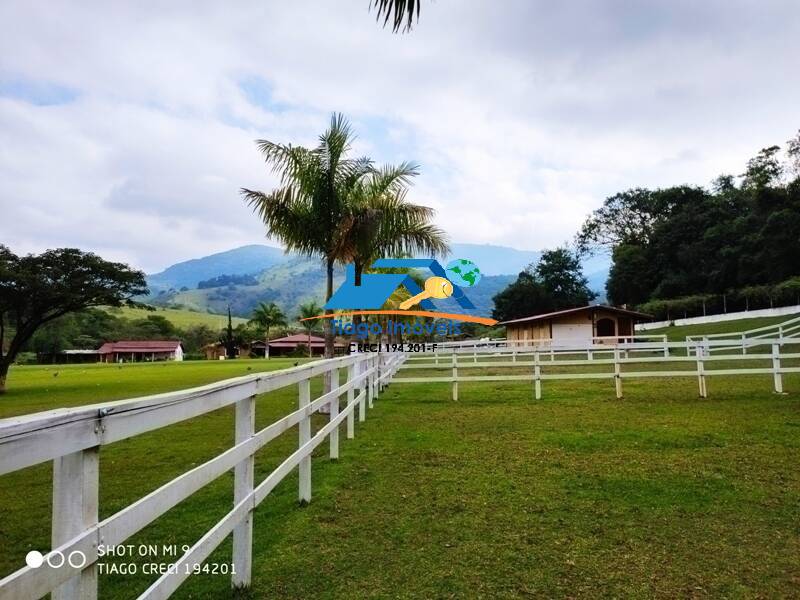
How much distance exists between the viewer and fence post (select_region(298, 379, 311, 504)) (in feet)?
15.2

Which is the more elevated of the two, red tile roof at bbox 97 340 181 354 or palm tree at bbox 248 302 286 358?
palm tree at bbox 248 302 286 358

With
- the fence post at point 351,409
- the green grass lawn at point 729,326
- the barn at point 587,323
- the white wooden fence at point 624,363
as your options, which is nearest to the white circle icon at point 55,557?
the fence post at point 351,409

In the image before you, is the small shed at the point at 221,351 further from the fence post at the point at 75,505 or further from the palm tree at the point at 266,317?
the fence post at the point at 75,505

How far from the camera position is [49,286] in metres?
23.8

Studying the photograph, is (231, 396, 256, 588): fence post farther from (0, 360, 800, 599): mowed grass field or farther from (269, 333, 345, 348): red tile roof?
(269, 333, 345, 348): red tile roof

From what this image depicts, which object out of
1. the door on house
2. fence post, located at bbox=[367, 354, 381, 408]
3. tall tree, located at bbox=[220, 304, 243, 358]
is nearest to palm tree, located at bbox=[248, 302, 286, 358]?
tall tree, located at bbox=[220, 304, 243, 358]

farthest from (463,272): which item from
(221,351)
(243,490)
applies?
(221,351)

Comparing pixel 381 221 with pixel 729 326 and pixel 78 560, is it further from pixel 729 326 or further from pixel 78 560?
pixel 729 326

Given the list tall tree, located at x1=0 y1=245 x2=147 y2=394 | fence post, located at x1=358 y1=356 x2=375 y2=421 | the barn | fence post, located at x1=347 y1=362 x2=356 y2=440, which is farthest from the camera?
the barn

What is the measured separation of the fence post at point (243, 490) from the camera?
3078 mm

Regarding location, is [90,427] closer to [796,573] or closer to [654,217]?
[796,573]

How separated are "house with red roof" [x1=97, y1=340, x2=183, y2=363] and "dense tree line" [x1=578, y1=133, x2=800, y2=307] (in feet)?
211

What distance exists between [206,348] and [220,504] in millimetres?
86397

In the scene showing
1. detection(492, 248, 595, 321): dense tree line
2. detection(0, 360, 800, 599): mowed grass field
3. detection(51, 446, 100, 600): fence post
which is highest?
detection(492, 248, 595, 321): dense tree line
